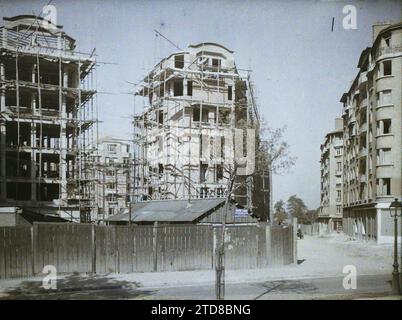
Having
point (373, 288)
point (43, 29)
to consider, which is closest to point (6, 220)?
point (373, 288)

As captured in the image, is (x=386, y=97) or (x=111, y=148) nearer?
(x=386, y=97)

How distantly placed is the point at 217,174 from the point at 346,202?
72.5 feet

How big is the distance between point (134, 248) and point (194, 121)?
21275 mm

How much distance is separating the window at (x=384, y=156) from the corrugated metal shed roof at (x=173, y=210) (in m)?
16.4

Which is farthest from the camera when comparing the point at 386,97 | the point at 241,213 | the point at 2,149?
the point at 386,97

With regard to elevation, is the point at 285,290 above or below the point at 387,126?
below

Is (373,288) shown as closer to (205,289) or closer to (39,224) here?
(205,289)

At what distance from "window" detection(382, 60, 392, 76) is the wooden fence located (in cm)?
1902

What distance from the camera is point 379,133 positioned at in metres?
31.2

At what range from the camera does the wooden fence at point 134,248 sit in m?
14.1

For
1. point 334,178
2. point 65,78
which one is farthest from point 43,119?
point 334,178

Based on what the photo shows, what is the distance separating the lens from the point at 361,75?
38.1m

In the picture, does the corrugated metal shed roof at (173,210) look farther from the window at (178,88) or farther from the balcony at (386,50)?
the balcony at (386,50)

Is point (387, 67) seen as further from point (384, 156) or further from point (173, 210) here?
point (173, 210)
